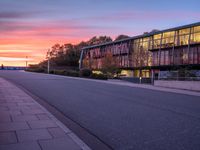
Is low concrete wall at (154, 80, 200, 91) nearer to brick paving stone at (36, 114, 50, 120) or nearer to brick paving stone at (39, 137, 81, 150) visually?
brick paving stone at (36, 114, 50, 120)

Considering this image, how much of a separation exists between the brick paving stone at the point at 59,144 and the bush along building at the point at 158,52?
36.6m

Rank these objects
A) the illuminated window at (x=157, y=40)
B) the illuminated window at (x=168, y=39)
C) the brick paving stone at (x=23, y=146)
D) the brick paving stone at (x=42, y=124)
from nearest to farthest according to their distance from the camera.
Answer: the brick paving stone at (x=23, y=146) → the brick paving stone at (x=42, y=124) → the illuminated window at (x=168, y=39) → the illuminated window at (x=157, y=40)

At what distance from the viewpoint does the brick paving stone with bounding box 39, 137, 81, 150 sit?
546 cm

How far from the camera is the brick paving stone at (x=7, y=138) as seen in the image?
5.84 meters

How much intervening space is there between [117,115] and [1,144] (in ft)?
15.4

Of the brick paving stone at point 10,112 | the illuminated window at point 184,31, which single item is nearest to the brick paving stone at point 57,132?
the brick paving stone at point 10,112

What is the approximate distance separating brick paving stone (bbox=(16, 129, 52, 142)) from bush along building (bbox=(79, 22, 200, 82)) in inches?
1424

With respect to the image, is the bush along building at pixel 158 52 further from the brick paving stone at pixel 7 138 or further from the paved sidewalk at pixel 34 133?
the brick paving stone at pixel 7 138

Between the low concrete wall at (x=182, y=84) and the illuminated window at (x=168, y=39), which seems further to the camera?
the illuminated window at (x=168, y=39)

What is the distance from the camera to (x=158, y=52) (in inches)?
2106

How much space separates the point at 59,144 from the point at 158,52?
163 feet

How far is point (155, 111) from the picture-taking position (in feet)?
34.2

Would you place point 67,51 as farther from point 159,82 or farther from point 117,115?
point 117,115

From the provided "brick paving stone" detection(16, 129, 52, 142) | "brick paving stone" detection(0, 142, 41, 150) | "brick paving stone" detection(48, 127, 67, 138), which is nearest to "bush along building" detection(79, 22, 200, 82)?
"brick paving stone" detection(48, 127, 67, 138)
